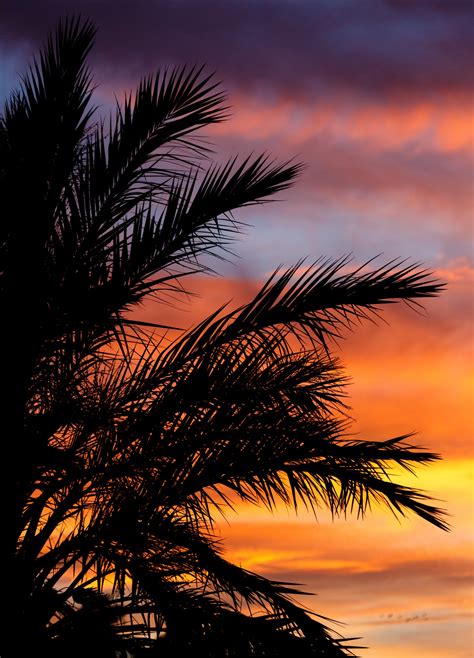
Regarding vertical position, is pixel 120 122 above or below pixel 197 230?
above

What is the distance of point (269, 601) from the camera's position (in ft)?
21.9

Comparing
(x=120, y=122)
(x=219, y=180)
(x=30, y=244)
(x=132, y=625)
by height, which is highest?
(x=120, y=122)

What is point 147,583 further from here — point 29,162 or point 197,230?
point 29,162

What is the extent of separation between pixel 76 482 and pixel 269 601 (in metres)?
1.75

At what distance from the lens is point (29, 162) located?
7.09 m

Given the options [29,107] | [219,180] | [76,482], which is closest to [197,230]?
[219,180]

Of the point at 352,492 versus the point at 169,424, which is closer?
the point at 169,424

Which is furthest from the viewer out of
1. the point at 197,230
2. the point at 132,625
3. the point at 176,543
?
the point at 197,230

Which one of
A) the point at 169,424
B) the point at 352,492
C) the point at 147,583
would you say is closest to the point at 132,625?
the point at 147,583

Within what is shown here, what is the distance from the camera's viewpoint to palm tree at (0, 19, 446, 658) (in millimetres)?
Result: 6457

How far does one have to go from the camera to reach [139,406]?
6871 mm

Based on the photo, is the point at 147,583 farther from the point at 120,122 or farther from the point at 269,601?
the point at 120,122

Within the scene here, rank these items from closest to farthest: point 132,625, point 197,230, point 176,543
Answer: point 132,625 < point 176,543 < point 197,230

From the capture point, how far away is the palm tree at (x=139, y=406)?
6457 mm
